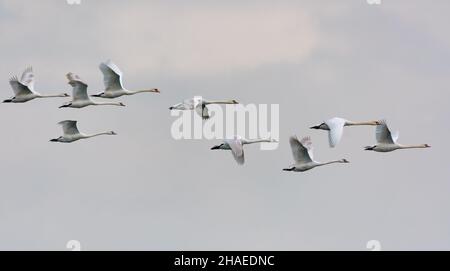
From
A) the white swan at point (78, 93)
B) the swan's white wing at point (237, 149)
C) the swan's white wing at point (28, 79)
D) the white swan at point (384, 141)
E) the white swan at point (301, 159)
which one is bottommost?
the swan's white wing at point (237, 149)

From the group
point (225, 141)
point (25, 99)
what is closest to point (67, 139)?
point (25, 99)

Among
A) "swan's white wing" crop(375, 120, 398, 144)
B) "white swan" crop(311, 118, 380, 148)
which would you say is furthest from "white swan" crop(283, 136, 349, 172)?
"swan's white wing" crop(375, 120, 398, 144)

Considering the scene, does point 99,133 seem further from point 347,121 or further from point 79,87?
point 347,121

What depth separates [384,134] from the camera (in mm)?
81562

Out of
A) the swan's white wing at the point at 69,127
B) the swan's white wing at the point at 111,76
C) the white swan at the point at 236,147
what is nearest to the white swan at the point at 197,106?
the white swan at the point at 236,147

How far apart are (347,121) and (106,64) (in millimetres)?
10316

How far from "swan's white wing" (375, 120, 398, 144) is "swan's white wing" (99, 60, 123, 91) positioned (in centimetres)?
1098

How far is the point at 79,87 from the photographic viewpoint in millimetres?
82562

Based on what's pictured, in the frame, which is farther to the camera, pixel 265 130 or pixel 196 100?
pixel 265 130

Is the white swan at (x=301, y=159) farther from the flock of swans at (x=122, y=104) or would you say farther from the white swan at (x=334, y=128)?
the white swan at (x=334, y=128)

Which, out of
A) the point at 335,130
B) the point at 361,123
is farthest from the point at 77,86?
the point at 335,130

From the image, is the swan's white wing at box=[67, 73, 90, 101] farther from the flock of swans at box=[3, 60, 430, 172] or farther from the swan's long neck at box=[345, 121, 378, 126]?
the swan's long neck at box=[345, 121, 378, 126]

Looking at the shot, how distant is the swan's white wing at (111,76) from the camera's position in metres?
81.2

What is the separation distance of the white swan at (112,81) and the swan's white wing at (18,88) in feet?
11.4
